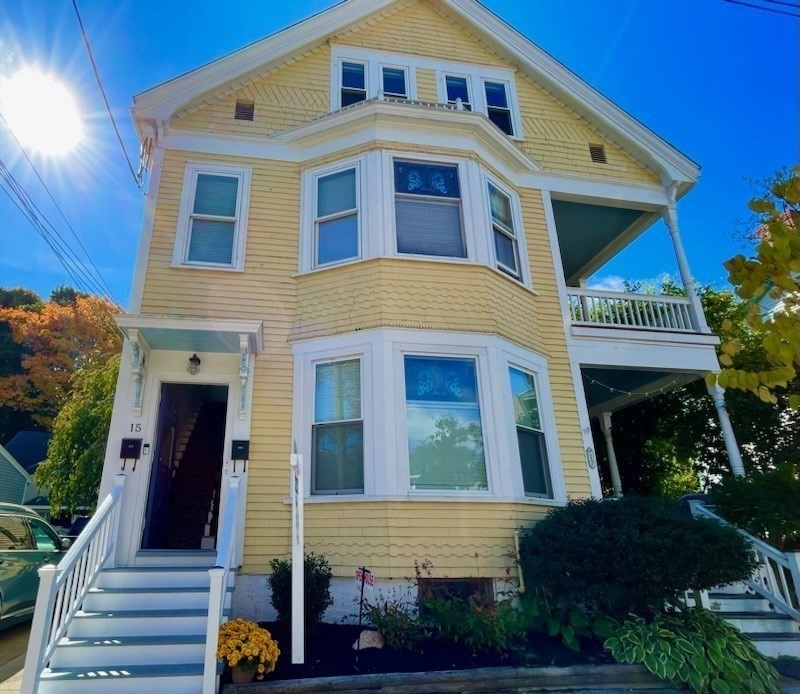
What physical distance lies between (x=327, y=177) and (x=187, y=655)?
654cm

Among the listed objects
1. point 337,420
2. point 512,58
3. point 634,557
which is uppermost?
point 512,58

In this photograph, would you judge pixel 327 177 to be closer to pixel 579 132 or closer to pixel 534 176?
pixel 534 176

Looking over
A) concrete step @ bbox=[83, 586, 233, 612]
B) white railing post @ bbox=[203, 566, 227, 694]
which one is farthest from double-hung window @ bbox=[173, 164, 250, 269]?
white railing post @ bbox=[203, 566, 227, 694]

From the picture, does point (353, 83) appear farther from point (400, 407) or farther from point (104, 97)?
point (400, 407)

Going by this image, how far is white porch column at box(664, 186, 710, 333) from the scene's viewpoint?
886 cm

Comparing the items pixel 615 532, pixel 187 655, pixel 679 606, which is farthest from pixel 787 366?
pixel 187 655

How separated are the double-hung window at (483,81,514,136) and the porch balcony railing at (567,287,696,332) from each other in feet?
11.2

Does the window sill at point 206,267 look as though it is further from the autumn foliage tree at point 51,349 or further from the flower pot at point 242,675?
the autumn foliage tree at point 51,349

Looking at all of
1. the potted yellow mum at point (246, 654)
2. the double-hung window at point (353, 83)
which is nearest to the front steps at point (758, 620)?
the potted yellow mum at point (246, 654)

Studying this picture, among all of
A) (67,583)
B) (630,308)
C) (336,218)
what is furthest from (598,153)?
(67,583)

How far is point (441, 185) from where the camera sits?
789 cm

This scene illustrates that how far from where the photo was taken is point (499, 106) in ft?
32.3

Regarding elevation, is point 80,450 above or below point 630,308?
below

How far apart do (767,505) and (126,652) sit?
23.7 ft
